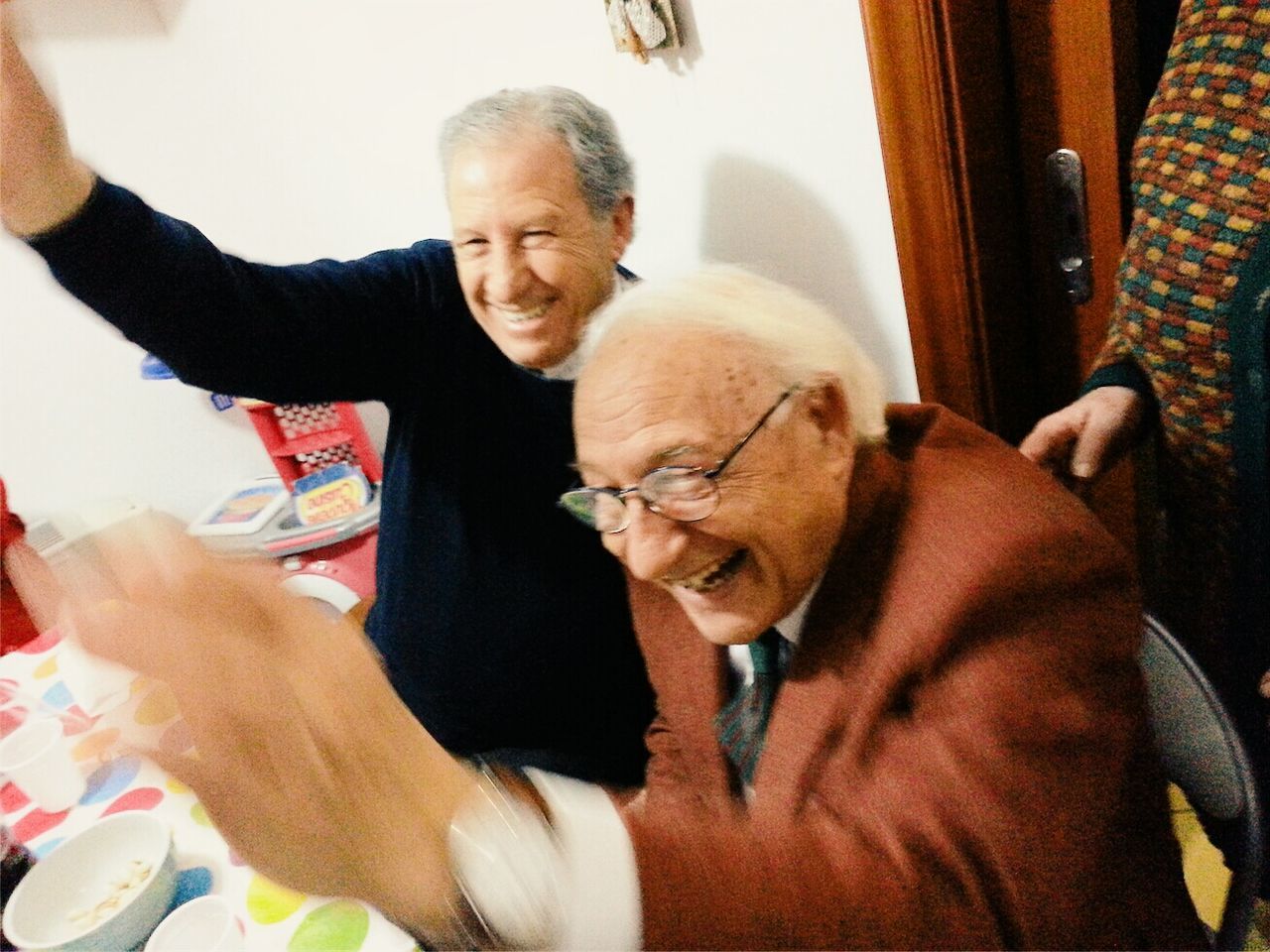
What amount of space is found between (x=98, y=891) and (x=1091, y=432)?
3.77ft

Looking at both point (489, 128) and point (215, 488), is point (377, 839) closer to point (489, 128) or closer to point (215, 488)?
point (489, 128)

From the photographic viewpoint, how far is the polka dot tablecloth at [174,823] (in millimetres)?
565

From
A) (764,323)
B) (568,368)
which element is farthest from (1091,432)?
(568,368)

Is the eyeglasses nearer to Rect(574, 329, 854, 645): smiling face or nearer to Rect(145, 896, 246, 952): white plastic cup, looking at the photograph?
Rect(574, 329, 854, 645): smiling face

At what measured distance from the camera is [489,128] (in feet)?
3.09

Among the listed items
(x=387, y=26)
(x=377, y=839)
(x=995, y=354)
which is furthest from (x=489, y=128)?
(x=377, y=839)

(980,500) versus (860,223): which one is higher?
(860,223)

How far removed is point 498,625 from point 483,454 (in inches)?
9.4

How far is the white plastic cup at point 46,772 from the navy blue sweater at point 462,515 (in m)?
0.39

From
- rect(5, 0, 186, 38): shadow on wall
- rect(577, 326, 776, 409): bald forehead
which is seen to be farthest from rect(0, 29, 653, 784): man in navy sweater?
rect(5, 0, 186, 38): shadow on wall

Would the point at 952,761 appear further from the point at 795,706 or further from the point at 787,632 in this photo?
the point at 787,632

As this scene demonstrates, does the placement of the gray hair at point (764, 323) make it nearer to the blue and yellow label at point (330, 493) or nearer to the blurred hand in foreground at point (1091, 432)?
the blurred hand in foreground at point (1091, 432)

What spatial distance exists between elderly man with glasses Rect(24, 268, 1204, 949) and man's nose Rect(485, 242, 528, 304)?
260mm

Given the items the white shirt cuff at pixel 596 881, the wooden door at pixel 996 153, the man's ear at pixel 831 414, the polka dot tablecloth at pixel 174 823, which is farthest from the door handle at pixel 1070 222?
the polka dot tablecloth at pixel 174 823
